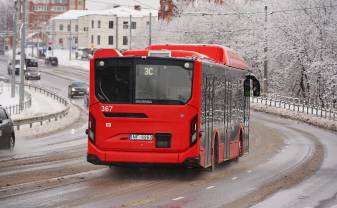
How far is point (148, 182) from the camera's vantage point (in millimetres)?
17422

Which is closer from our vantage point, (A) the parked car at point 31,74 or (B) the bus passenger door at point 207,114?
(B) the bus passenger door at point 207,114

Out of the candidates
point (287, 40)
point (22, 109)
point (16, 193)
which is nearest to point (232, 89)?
point (16, 193)

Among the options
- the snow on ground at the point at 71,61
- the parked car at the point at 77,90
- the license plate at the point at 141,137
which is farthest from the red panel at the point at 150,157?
the snow on ground at the point at 71,61

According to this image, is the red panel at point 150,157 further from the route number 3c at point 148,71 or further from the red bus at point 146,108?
the route number 3c at point 148,71

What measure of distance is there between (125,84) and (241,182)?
336cm

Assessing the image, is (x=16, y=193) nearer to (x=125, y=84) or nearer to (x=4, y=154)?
(x=125, y=84)

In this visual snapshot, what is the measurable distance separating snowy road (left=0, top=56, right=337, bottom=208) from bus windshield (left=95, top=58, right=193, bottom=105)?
5.69 feet

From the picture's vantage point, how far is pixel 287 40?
6556 centimetres

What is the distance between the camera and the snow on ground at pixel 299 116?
49781 millimetres

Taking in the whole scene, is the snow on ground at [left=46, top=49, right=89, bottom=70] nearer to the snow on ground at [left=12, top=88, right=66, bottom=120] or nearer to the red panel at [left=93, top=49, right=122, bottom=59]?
the snow on ground at [left=12, top=88, right=66, bottom=120]

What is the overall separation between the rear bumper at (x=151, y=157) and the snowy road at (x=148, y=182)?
0.42 m

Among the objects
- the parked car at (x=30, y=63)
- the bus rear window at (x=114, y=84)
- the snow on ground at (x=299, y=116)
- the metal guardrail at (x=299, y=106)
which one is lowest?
the snow on ground at (x=299, y=116)

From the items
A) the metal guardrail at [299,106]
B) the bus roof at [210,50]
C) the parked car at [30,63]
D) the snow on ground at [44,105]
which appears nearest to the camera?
the bus roof at [210,50]

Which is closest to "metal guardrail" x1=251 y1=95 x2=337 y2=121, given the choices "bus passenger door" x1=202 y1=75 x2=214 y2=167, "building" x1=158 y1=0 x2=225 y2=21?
"bus passenger door" x1=202 y1=75 x2=214 y2=167
